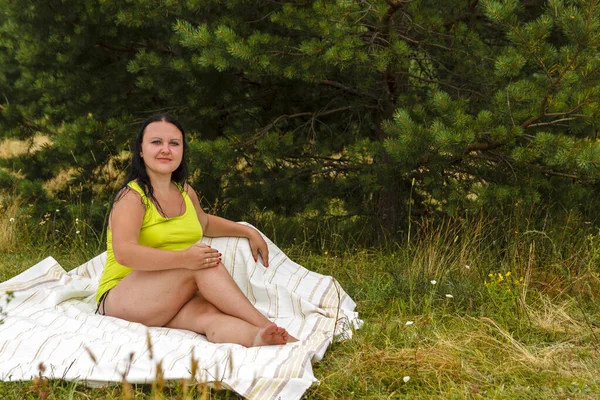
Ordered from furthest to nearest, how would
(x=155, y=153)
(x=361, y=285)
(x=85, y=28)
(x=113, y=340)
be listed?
1. (x=85, y=28)
2. (x=361, y=285)
3. (x=155, y=153)
4. (x=113, y=340)

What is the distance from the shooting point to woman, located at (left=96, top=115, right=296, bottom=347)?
2.84m

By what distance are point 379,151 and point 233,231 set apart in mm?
1119

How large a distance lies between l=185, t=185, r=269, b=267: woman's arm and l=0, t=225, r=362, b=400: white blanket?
1.5 inches

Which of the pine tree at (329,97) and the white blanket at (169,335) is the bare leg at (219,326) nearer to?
the white blanket at (169,335)

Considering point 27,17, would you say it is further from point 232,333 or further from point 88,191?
point 232,333

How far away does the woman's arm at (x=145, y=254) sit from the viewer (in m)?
2.83

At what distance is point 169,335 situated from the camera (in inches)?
117

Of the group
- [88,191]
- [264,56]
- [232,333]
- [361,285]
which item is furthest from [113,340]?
[88,191]

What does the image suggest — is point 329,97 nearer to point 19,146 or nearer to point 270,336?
point 270,336

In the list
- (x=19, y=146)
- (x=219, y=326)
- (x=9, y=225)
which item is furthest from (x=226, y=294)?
(x=19, y=146)

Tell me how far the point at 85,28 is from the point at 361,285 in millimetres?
2654

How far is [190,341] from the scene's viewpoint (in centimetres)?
282

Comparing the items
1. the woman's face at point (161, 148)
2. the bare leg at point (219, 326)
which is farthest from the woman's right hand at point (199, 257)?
the woman's face at point (161, 148)

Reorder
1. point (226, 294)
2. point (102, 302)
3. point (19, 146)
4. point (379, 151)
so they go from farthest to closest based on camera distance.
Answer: point (19, 146) → point (379, 151) → point (102, 302) → point (226, 294)
